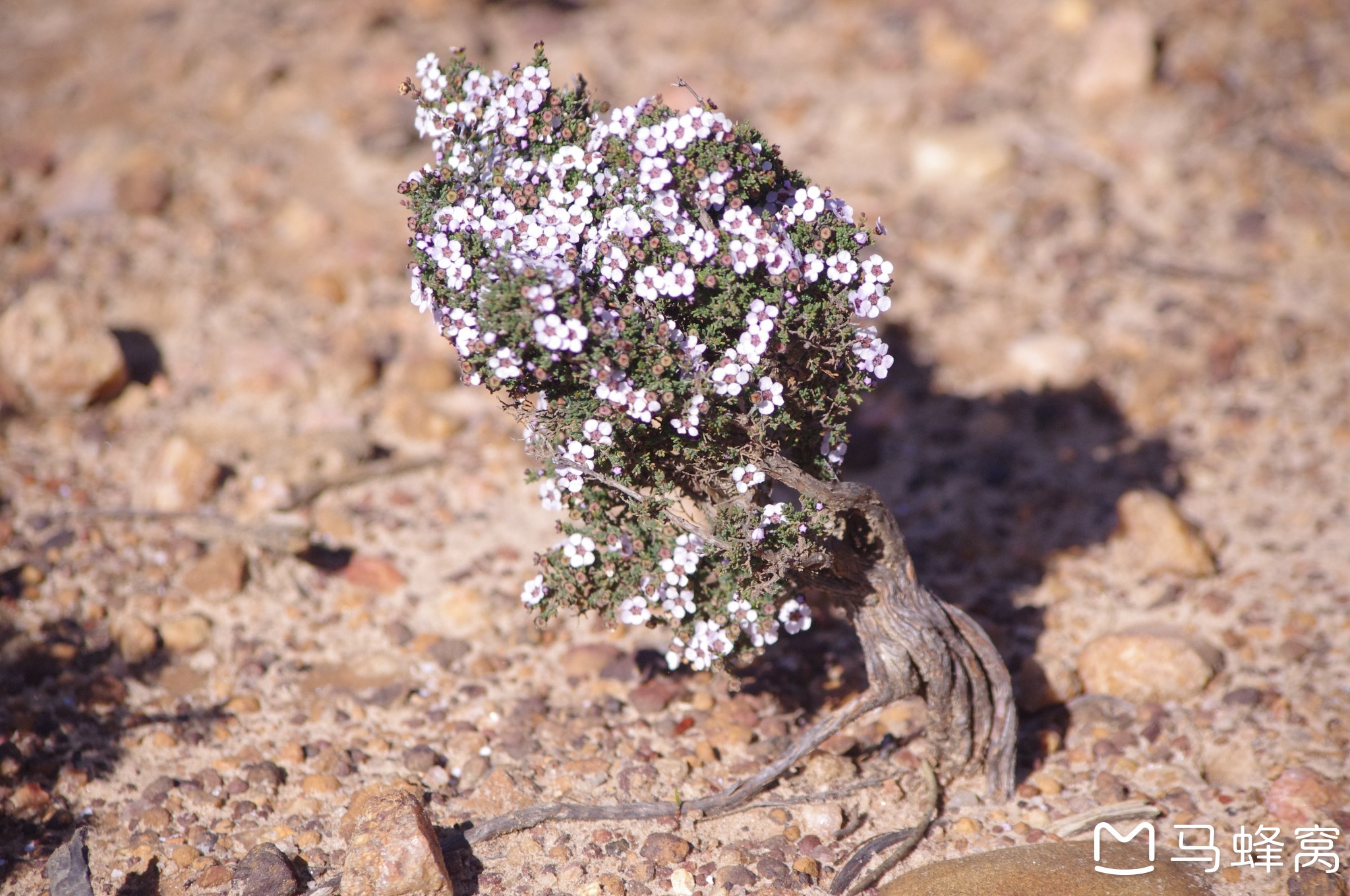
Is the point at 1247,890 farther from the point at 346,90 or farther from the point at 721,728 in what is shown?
the point at 346,90

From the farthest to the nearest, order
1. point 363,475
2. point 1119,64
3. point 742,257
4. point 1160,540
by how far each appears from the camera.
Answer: point 1119,64 < point 363,475 < point 1160,540 < point 742,257

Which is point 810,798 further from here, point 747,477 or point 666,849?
point 747,477

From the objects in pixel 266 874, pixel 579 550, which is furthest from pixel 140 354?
pixel 579 550

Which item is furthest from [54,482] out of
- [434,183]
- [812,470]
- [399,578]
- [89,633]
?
[812,470]

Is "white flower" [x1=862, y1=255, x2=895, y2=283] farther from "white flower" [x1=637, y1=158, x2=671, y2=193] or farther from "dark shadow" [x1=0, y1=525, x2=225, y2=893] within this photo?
"dark shadow" [x1=0, y1=525, x2=225, y2=893]

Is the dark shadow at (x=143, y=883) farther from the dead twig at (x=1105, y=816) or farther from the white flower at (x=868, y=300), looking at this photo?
the dead twig at (x=1105, y=816)
